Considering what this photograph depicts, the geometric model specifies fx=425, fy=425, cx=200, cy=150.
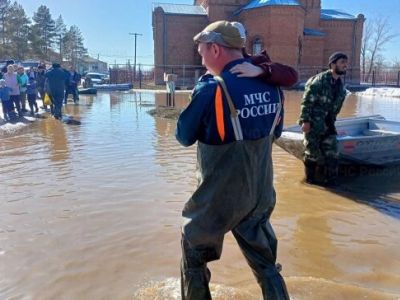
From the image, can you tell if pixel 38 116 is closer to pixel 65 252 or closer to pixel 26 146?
pixel 26 146

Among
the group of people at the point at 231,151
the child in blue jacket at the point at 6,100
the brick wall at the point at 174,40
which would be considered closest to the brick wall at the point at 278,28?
the brick wall at the point at 174,40

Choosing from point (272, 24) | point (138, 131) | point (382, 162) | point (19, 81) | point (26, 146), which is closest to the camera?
point (382, 162)

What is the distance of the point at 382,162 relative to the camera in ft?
23.7

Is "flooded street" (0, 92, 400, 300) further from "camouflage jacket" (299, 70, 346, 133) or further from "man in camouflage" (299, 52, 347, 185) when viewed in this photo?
"camouflage jacket" (299, 70, 346, 133)

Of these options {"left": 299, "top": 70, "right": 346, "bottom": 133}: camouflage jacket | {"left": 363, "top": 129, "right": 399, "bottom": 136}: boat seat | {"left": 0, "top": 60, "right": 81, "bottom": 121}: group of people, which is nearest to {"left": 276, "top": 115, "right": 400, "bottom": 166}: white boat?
{"left": 299, "top": 70, "right": 346, "bottom": 133}: camouflage jacket

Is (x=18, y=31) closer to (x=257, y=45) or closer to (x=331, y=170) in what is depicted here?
(x=257, y=45)

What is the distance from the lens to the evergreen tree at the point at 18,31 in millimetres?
60125

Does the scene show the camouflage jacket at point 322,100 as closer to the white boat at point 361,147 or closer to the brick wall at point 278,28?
the white boat at point 361,147

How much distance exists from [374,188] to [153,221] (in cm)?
359

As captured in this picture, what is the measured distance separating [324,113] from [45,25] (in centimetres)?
7514

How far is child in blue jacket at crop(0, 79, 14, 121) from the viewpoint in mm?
12219

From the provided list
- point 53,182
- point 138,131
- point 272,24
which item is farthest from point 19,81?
point 272,24

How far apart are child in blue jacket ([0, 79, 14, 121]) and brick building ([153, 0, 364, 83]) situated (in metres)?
25.3

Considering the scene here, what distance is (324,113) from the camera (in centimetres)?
586
